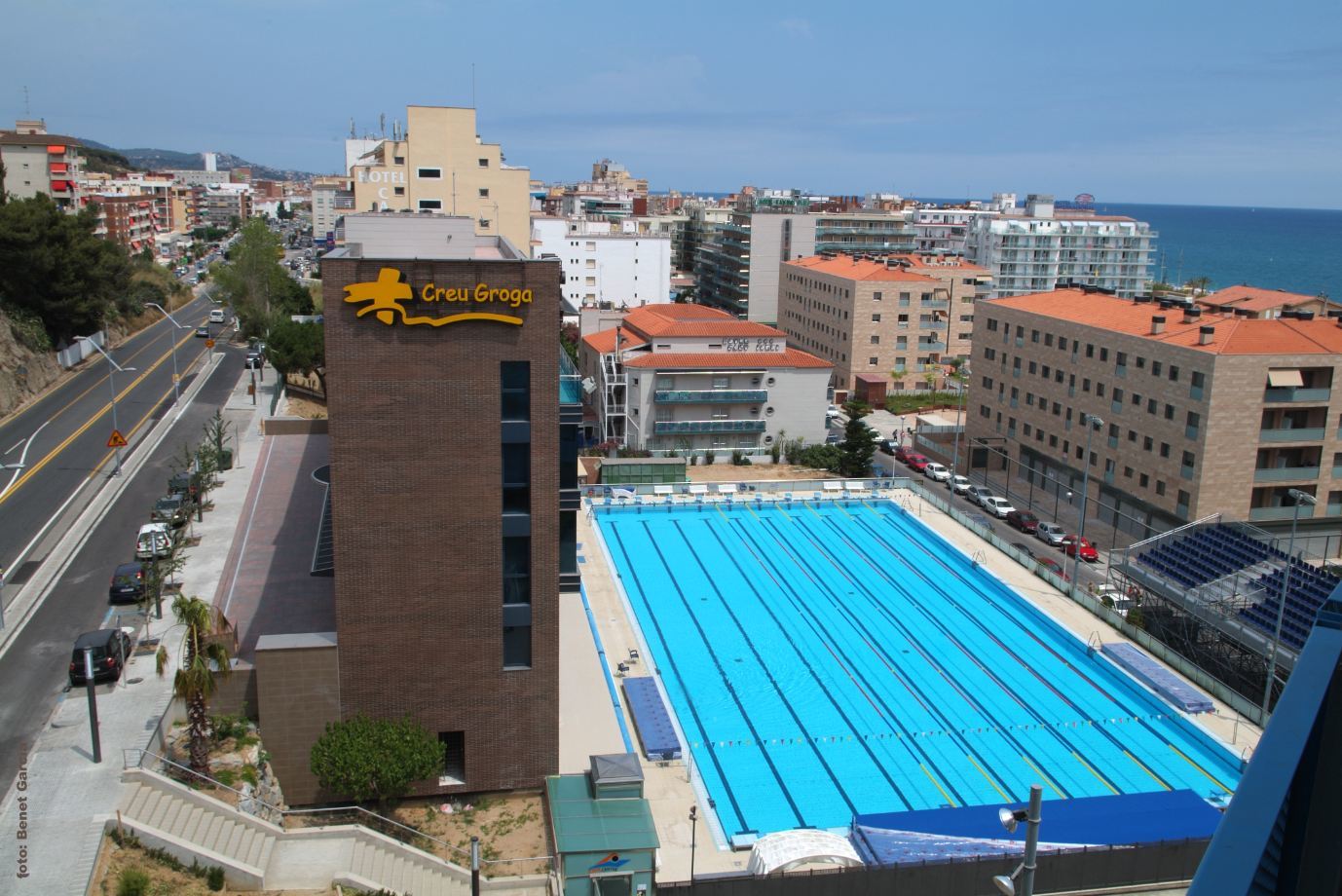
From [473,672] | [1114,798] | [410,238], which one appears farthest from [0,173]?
[1114,798]

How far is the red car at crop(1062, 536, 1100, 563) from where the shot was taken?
41.7 m

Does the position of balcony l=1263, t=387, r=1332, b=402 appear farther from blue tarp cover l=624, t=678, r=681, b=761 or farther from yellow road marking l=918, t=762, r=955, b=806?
blue tarp cover l=624, t=678, r=681, b=761

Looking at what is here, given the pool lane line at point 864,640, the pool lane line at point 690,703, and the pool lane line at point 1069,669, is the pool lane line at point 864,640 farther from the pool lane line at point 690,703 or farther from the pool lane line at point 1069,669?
the pool lane line at point 690,703

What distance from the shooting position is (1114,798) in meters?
21.3

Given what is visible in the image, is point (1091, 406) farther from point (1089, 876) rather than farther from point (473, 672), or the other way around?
point (473, 672)

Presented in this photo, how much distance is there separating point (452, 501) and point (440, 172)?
45.2 m

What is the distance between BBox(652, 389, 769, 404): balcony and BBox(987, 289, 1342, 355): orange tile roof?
14422 mm

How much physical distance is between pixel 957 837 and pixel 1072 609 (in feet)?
52.1

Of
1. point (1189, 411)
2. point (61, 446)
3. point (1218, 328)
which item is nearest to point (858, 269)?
point (1218, 328)

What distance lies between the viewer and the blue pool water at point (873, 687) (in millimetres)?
24156

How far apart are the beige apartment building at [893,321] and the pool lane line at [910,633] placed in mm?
31929

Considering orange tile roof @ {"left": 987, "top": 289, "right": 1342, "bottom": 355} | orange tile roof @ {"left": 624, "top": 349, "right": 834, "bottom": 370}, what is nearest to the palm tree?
orange tile roof @ {"left": 624, "top": 349, "right": 834, "bottom": 370}

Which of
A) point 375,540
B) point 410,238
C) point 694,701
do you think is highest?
point 410,238

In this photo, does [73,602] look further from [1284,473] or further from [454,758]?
[1284,473]
